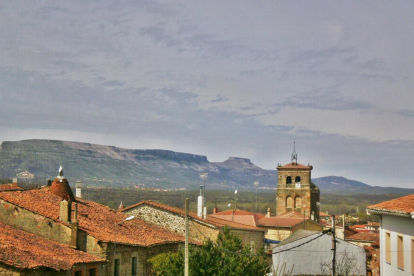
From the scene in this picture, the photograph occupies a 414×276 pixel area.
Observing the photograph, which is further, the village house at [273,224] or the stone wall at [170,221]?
the village house at [273,224]

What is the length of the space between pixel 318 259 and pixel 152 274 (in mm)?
13259

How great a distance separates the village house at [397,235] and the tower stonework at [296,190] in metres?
78.6

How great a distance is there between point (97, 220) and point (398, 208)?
1861cm

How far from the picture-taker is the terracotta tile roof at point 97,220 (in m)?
29.6

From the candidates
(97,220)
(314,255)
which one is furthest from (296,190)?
(97,220)

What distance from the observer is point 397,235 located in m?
20.9

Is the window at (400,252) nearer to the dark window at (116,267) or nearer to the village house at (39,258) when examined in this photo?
the village house at (39,258)

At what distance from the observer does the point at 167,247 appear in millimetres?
36094

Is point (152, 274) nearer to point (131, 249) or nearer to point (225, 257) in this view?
point (131, 249)

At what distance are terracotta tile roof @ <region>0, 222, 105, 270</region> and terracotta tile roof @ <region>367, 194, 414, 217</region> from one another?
12166 millimetres

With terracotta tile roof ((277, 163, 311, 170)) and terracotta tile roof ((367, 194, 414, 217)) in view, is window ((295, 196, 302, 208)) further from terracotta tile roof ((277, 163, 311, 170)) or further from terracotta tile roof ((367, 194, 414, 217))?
terracotta tile roof ((367, 194, 414, 217))

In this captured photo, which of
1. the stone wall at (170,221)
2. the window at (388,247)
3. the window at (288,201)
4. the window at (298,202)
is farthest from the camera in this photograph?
the window at (288,201)

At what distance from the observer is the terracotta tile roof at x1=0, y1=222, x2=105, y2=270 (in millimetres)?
21234

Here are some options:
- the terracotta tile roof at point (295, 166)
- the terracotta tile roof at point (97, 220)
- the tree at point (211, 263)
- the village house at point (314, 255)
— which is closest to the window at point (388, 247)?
the tree at point (211, 263)
